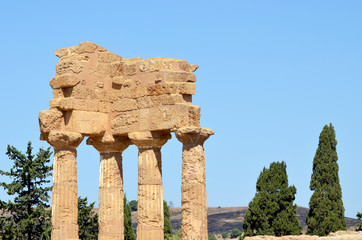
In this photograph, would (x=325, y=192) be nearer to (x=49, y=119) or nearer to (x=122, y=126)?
(x=122, y=126)

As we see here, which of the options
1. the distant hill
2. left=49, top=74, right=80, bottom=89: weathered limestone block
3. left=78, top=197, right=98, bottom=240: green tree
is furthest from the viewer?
the distant hill

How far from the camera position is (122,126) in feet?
96.3

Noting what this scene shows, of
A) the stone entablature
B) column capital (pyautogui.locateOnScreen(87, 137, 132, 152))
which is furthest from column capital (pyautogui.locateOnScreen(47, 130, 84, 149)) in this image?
column capital (pyautogui.locateOnScreen(87, 137, 132, 152))

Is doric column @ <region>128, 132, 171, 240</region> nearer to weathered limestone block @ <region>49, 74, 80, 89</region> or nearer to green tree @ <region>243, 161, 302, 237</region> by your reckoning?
weathered limestone block @ <region>49, 74, 80, 89</region>

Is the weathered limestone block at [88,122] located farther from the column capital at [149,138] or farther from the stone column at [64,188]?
the column capital at [149,138]

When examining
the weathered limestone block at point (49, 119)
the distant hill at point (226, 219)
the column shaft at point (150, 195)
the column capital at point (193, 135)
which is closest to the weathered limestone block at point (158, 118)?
the column capital at point (193, 135)

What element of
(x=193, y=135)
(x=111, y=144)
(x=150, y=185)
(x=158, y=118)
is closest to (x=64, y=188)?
(x=111, y=144)

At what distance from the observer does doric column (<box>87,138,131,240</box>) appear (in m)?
30.0

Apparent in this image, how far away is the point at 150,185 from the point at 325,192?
17.4 m

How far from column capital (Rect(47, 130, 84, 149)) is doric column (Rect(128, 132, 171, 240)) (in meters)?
1.93

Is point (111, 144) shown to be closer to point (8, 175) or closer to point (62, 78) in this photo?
point (62, 78)

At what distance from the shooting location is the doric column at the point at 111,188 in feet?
98.5

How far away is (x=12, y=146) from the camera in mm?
41312

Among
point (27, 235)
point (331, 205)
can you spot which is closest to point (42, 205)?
point (27, 235)
